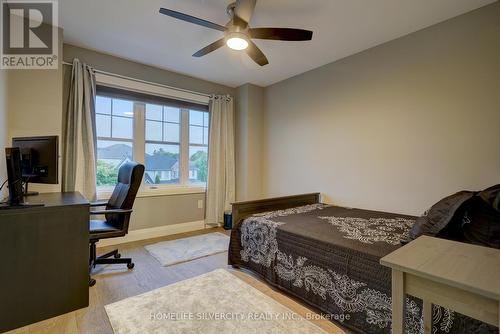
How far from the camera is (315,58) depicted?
3.26 metres

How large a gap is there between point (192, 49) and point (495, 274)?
3294mm

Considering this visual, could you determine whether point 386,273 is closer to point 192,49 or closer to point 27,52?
point 192,49

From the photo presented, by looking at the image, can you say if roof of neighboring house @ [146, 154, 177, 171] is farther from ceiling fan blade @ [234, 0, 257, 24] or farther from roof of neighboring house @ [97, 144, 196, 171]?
ceiling fan blade @ [234, 0, 257, 24]

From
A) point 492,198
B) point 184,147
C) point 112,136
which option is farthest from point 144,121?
point 492,198

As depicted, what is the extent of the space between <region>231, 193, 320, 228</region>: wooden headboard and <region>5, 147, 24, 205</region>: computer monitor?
175 centimetres

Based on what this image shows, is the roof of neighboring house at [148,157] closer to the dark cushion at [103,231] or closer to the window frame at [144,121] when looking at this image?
the window frame at [144,121]

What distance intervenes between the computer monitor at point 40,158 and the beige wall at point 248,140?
276 centimetres

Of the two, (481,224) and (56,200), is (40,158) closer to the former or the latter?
(56,200)

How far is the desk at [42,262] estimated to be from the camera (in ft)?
5.30

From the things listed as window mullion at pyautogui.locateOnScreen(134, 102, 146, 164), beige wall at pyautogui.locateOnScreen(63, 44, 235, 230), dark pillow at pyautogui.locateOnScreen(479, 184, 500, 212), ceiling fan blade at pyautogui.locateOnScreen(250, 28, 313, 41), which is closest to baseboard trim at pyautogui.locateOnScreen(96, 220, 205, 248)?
beige wall at pyautogui.locateOnScreen(63, 44, 235, 230)

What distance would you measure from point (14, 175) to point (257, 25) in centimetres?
250

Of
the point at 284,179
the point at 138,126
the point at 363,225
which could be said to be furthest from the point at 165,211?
the point at 363,225

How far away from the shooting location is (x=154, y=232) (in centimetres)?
362

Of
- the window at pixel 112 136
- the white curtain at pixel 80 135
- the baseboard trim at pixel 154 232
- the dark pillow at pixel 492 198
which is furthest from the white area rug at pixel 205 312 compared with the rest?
the window at pixel 112 136
